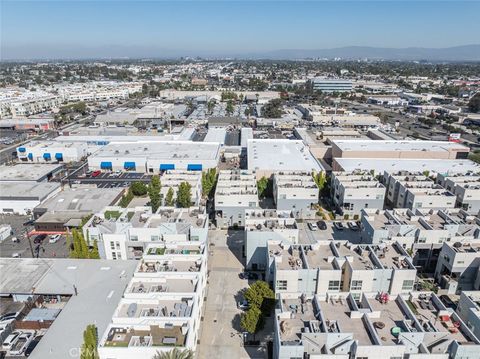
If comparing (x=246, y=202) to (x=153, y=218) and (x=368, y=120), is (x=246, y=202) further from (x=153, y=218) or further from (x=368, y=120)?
(x=368, y=120)

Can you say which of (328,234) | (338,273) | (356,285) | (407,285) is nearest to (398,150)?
(328,234)

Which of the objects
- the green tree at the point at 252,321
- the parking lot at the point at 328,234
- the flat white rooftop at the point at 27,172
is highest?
the green tree at the point at 252,321

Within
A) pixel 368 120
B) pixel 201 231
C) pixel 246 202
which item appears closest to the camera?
pixel 201 231

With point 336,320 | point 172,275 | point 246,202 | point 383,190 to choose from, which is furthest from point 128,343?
point 383,190

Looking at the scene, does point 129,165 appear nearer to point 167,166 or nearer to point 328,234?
point 167,166

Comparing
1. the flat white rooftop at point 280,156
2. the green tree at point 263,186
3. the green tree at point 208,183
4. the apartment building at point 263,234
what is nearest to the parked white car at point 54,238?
the green tree at point 208,183

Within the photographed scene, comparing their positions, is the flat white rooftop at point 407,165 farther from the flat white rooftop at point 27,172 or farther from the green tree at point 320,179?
the flat white rooftop at point 27,172
